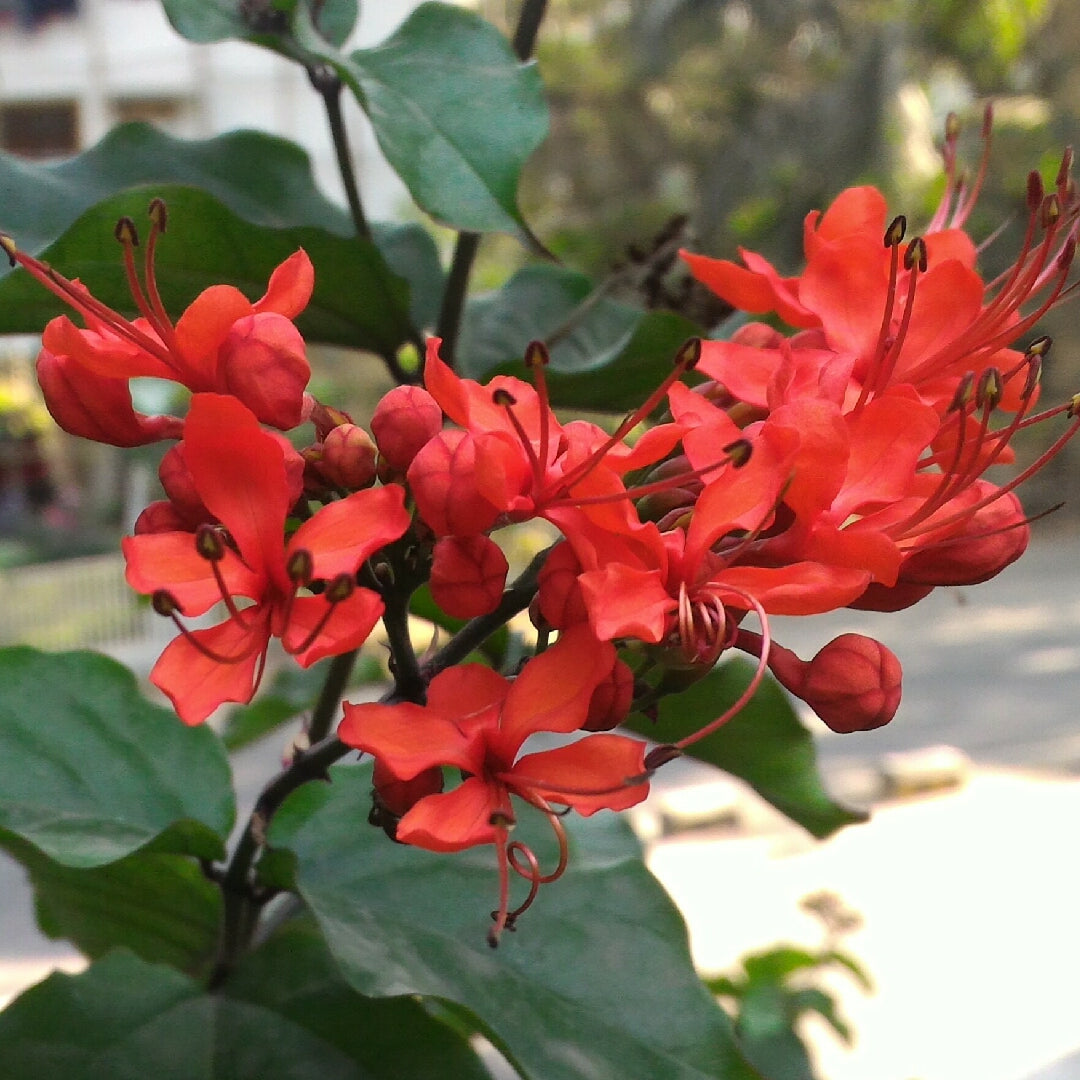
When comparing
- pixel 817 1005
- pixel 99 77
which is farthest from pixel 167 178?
pixel 99 77

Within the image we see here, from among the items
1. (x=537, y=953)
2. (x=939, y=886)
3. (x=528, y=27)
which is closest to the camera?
(x=537, y=953)

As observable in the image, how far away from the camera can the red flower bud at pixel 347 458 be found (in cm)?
31

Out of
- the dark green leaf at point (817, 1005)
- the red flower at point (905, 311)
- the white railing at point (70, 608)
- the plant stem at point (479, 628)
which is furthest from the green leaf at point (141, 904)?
the white railing at point (70, 608)

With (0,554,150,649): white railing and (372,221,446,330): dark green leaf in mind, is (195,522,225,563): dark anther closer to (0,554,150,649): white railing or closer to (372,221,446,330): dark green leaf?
(372,221,446,330): dark green leaf

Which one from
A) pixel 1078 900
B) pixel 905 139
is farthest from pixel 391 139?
pixel 905 139

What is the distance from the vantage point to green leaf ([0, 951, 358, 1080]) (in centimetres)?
39

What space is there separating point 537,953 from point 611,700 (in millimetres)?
128

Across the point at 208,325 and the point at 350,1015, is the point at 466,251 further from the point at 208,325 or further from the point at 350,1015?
the point at 350,1015

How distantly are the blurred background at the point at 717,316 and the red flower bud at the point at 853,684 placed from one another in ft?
0.46

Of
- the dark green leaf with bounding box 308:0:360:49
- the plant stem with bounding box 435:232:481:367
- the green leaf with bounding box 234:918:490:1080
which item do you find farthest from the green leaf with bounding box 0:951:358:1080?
the dark green leaf with bounding box 308:0:360:49

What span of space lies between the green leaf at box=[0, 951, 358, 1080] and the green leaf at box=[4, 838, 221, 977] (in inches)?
1.2

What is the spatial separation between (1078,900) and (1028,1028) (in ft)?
1.45

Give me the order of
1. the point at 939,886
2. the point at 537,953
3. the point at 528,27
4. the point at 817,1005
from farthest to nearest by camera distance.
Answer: the point at 939,886 < the point at 817,1005 < the point at 528,27 < the point at 537,953

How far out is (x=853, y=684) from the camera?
311mm
